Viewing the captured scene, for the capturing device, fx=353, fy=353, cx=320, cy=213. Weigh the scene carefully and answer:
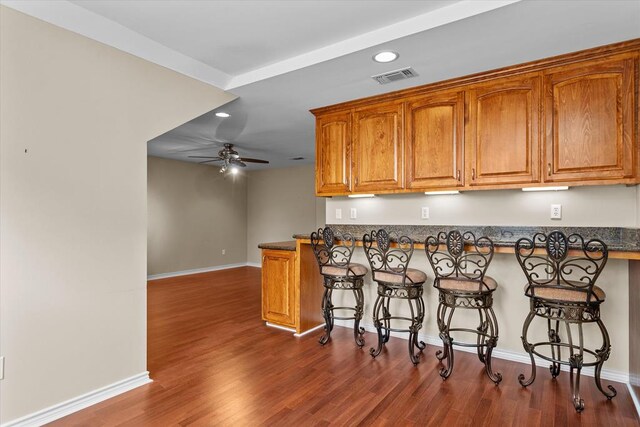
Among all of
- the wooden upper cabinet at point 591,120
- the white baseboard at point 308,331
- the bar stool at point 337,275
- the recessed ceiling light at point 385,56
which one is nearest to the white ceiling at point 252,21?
the recessed ceiling light at point 385,56

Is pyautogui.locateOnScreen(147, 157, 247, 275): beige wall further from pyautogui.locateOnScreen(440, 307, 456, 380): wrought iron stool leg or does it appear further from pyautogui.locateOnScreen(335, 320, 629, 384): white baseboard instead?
pyautogui.locateOnScreen(440, 307, 456, 380): wrought iron stool leg

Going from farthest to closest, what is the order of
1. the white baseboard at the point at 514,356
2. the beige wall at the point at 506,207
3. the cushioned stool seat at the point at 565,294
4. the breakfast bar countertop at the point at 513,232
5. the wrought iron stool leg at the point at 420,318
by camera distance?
1. the wrought iron stool leg at the point at 420,318
2. the beige wall at the point at 506,207
3. the white baseboard at the point at 514,356
4. the breakfast bar countertop at the point at 513,232
5. the cushioned stool seat at the point at 565,294

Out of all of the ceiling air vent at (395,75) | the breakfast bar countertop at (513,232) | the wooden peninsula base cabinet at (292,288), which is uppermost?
the ceiling air vent at (395,75)

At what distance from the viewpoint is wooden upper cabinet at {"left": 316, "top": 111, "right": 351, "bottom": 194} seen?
3875 mm

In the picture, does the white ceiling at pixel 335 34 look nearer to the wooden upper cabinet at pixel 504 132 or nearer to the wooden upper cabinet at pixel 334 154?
the wooden upper cabinet at pixel 504 132

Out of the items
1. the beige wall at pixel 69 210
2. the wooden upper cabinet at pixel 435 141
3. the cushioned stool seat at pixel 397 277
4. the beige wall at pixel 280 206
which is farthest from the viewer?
the beige wall at pixel 280 206

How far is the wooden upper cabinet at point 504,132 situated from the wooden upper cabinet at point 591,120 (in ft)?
0.32

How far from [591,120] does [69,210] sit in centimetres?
375

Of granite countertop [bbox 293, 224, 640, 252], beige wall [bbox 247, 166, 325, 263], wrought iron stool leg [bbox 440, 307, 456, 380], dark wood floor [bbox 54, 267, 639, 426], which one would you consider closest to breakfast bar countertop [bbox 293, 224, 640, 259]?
granite countertop [bbox 293, 224, 640, 252]

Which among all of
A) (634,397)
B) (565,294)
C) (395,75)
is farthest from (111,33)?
(634,397)

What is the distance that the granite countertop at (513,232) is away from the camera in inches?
98.6

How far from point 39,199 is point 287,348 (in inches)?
89.2

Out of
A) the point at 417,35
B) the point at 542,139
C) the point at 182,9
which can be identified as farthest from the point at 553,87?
the point at 182,9

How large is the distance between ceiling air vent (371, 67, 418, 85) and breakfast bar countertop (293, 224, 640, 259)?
4.73ft
